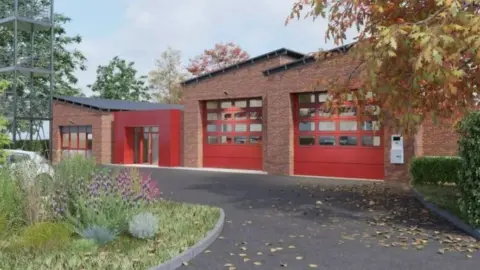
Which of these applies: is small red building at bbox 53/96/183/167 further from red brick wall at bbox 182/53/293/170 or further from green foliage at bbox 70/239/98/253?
green foliage at bbox 70/239/98/253

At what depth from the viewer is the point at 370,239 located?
23.2ft

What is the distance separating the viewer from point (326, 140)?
719 inches

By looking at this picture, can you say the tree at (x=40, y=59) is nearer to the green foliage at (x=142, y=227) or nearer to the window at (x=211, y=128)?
the window at (x=211, y=128)

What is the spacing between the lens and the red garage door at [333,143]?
17078mm

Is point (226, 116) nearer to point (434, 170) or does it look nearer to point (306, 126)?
point (306, 126)

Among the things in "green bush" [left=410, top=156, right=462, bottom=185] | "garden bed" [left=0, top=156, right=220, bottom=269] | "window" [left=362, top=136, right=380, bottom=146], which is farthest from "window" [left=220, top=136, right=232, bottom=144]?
"garden bed" [left=0, top=156, right=220, bottom=269]

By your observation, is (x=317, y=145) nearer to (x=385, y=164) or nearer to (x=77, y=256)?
(x=385, y=164)

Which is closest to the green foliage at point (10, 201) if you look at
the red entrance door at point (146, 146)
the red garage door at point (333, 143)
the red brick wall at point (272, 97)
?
the red brick wall at point (272, 97)

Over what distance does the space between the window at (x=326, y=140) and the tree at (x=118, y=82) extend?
36.5m

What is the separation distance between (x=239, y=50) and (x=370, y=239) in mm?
40322

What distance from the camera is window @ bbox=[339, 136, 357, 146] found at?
17531 mm

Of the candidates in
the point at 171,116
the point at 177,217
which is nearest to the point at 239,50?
the point at 171,116

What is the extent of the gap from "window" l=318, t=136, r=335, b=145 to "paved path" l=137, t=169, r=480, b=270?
5.10m

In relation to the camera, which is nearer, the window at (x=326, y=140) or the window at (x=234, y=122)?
the window at (x=326, y=140)
